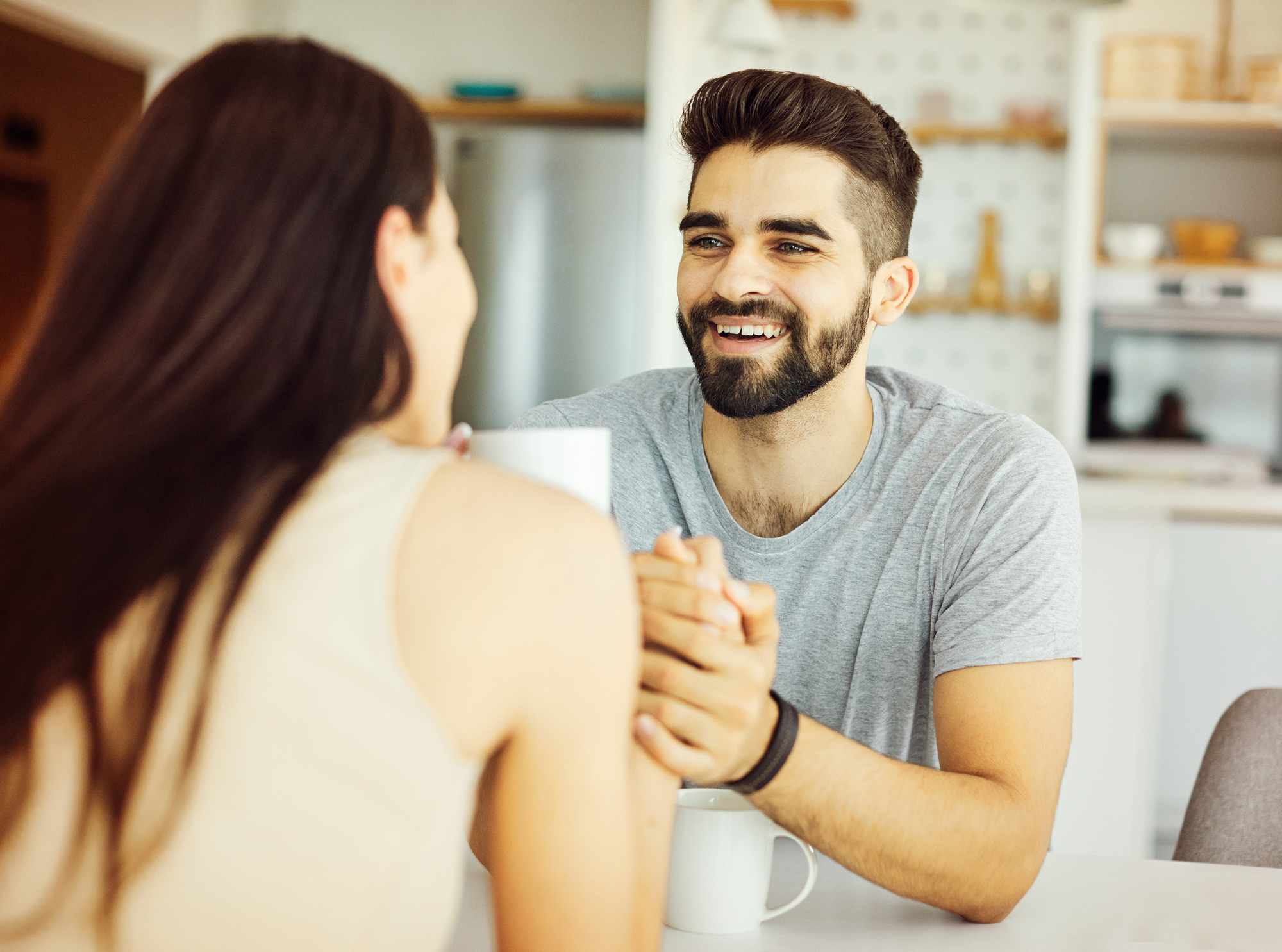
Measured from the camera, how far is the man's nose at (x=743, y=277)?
53.5 inches

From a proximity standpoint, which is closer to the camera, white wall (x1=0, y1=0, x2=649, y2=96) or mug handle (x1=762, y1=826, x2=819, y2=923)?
mug handle (x1=762, y1=826, x2=819, y2=923)

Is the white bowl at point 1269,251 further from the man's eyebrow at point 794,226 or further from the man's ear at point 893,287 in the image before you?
the man's eyebrow at point 794,226

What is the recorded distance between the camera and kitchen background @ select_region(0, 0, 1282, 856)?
363cm

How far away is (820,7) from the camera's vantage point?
4039 millimetres

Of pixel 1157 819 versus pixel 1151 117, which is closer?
pixel 1157 819

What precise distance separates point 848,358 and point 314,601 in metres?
0.98

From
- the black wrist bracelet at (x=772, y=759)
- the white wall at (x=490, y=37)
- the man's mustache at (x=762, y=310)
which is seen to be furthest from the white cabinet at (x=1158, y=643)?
the white wall at (x=490, y=37)

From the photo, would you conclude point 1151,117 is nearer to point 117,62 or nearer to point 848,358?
point 848,358


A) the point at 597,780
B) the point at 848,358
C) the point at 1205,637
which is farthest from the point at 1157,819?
the point at 597,780

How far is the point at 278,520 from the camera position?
0.53 meters

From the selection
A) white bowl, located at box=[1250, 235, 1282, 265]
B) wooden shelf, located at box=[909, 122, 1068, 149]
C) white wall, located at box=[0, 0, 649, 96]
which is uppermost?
white wall, located at box=[0, 0, 649, 96]

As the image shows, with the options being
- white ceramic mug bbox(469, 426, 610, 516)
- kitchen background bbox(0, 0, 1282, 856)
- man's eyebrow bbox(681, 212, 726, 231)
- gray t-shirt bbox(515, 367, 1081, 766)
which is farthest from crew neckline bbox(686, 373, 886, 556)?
kitchen background bbox(0, 0, 1282, 856)

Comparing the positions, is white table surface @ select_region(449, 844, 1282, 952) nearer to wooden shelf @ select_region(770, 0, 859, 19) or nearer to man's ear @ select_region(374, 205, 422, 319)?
man's ear @ select_region(374, 205, 422, 319)

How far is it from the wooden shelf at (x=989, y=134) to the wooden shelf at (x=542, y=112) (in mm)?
972
